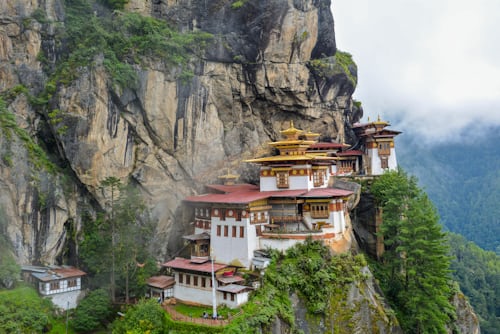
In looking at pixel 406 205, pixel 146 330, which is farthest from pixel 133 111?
pixel 406 205

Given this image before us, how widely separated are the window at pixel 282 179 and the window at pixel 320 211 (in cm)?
271

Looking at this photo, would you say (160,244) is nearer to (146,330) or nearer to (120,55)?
(146,330)

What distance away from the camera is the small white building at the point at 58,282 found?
2592 cm

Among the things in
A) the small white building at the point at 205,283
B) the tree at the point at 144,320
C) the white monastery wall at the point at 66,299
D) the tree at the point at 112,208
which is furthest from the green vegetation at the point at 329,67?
the white monastery wall at the point at 66,299

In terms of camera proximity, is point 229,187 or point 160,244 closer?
point 160,244

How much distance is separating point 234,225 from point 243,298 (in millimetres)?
5528

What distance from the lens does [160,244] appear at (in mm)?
31562

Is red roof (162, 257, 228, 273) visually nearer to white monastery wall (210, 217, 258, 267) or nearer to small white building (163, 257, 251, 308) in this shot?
small white building (163, 257, 251, 308)

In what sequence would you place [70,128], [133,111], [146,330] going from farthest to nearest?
[133,111], [70,128], [146,330]

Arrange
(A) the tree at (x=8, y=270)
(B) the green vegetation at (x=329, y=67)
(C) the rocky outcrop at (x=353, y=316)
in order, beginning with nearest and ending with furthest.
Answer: (A) the tree at (x=8, y=270)
(C) the rocky outcrop at (x=353, y=316)
(B) the green vegetation at (x=329, y=67)

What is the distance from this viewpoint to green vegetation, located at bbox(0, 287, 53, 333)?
22000 millimetres

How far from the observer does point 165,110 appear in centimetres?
3198

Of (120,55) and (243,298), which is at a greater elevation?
(120,55)

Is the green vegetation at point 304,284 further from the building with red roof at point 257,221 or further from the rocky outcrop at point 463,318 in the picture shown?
the rocky outcrop at point 463,318
